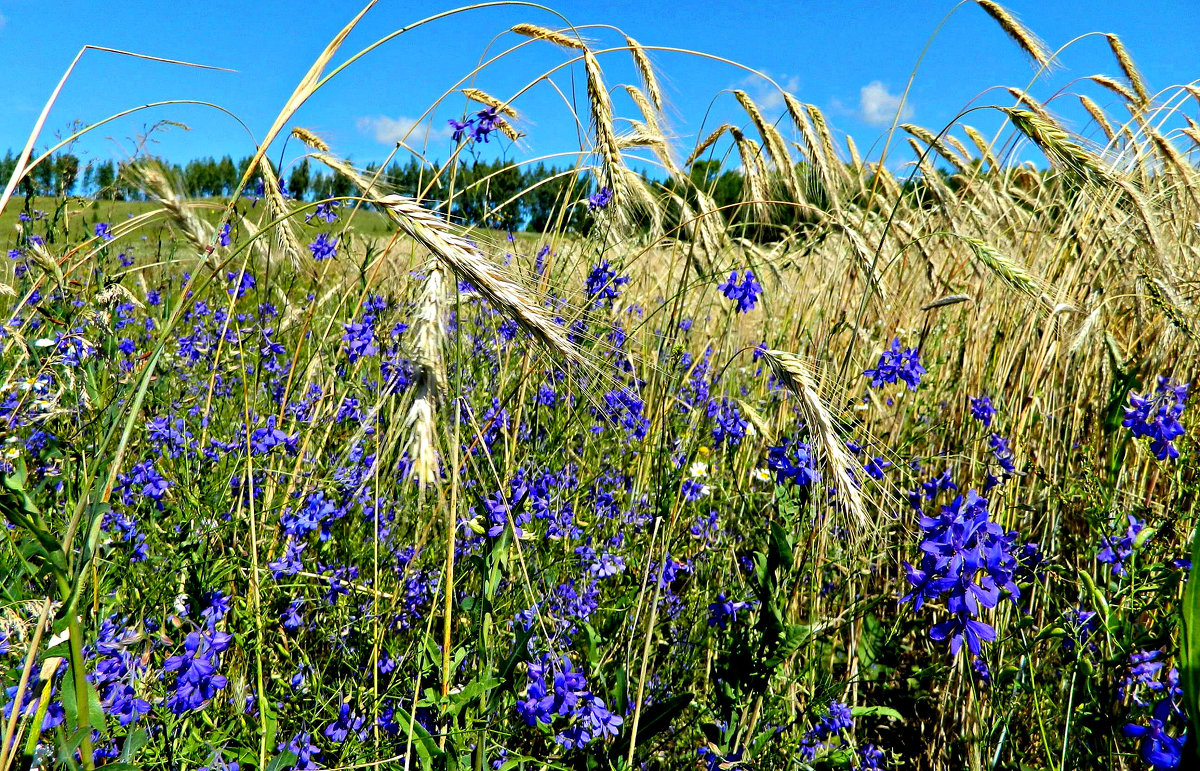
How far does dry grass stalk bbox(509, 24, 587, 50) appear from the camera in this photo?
6.39 feet

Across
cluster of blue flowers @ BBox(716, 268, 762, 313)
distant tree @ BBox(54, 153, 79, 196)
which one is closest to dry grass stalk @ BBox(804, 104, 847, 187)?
cluster of blue flowers @ BBox(716, 268, 762, 313)

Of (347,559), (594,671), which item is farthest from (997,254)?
(347,559)

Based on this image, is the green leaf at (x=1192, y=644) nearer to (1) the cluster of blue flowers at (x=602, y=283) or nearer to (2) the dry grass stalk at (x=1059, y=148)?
(2) the dry grass stalk at (x=1059, y=148)

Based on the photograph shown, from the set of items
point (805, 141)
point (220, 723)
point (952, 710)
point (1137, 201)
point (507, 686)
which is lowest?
point (220, 723)

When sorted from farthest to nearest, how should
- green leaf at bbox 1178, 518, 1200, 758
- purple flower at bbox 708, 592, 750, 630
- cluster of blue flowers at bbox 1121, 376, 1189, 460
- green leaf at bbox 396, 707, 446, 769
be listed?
cluster of blue flowers at bbox 1121, 376, 1189, 460 → purple flower at bbox 708, 592, 750, 630 → green leaf at bbox 396, 707, 446, 769 → green leaf at bbox 1178, 518, 1200, 758

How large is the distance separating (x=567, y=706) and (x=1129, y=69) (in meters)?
4.09

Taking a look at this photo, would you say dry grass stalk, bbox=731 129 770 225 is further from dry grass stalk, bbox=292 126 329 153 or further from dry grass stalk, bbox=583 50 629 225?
dry grass stalk, bbox=292 126 329 153

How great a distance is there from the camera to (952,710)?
2127mm

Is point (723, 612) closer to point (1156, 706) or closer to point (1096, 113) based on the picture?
point (1156, 706)

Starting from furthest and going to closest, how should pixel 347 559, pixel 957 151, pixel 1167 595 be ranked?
pixel 957 151 → pixel 347 559 → pixel 1167 595

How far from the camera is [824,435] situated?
1.40 m

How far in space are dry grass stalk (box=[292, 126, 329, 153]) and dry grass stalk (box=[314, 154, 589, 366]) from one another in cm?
126

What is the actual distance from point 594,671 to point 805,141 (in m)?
1.93

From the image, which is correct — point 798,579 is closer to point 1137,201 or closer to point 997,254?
point 997,254
